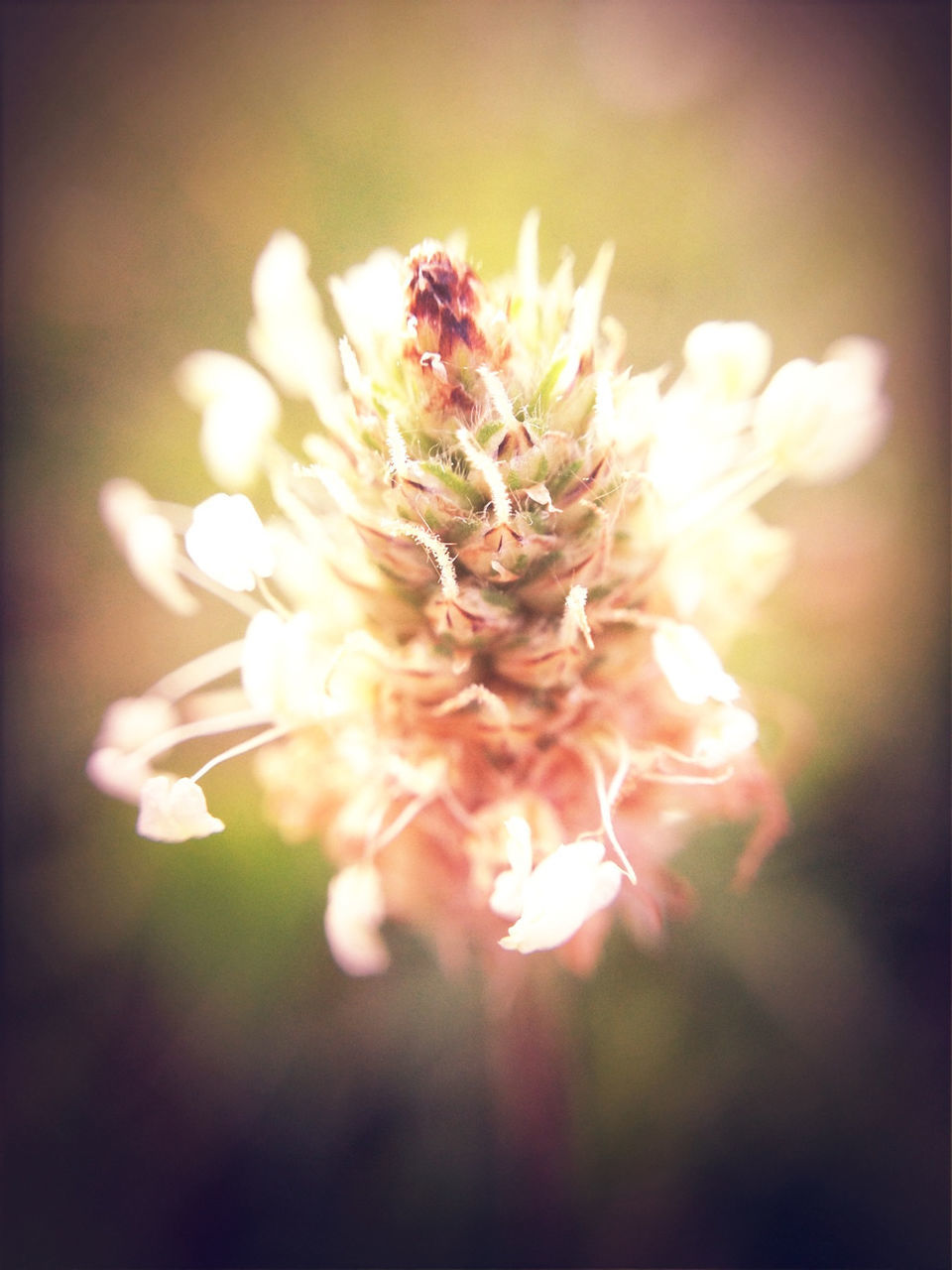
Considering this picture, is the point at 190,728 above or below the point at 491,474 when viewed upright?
→ below

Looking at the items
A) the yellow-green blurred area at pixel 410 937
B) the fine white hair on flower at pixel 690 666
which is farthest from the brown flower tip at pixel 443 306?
the yellow-green blurred area at pixel 410 937

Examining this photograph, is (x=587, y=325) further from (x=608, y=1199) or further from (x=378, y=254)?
(x=608, y=1199)

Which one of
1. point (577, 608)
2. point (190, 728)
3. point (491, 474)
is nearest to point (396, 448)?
point (491, 474)

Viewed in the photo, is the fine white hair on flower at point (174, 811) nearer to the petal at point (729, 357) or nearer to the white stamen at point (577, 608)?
the white stamen at point (577, 608)

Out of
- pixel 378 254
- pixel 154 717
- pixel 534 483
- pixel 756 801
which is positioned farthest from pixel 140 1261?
pixel 378 254

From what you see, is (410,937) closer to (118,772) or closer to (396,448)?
(118,772)

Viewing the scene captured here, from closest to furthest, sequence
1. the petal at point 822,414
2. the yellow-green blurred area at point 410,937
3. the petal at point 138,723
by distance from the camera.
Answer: the petal at point 822,414 → the petal at point 138,723 → the yellow-green blurred area at point 410,937

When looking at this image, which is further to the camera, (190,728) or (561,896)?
(190,728)
